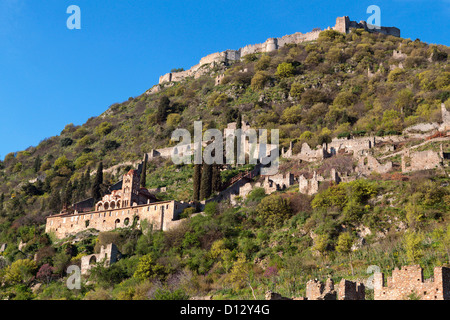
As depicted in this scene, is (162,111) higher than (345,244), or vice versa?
(162,111)

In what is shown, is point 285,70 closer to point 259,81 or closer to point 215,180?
point 259,81

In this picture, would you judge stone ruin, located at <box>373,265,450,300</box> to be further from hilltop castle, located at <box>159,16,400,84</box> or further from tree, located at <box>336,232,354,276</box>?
hilltop castle, located at <box>159,16,400,84</box>

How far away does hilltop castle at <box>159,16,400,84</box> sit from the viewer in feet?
417

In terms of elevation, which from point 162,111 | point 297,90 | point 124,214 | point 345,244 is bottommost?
point 345,244

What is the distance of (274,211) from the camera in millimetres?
50000

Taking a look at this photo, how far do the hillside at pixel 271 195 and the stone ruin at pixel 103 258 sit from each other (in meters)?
1.25

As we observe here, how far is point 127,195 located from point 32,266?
40.9ft

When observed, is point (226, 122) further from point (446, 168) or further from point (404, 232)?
point (404, 232)

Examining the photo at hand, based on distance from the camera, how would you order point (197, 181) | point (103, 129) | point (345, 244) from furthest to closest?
point (103, 129)
point (197, 181)
point (345, 244)

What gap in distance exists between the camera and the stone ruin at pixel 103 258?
5172 centimetres

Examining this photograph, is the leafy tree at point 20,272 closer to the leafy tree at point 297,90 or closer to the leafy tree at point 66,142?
the leafy tree at point 297,90

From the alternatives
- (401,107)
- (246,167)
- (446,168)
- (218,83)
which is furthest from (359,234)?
(218,83)

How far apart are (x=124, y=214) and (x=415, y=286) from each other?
42816 millimetres

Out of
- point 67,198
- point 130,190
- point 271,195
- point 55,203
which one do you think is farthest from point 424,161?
point 55,203
